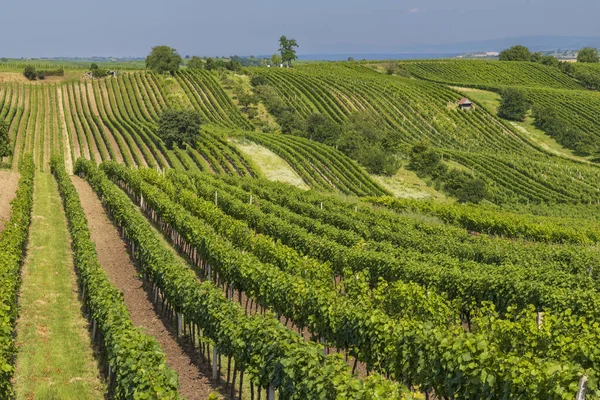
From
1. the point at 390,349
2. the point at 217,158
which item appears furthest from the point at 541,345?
the point at 217,158

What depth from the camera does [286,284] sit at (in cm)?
1970

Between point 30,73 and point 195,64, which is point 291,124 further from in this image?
point 30,73

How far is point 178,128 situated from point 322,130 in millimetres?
23454

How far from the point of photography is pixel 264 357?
13.9m

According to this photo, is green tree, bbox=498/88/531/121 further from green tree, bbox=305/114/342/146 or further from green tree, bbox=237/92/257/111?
green tree, bbox=237/92/257/111

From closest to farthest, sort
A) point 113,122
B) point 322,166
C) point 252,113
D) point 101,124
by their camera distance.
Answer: point 322,166
point 101,124
point 113,122
point 252,113

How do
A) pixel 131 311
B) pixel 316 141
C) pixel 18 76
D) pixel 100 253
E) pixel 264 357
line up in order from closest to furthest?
pixel 264 357 < pixel 131 311 < pixel 100 253 < pixel 316 141 < pixel 18 76

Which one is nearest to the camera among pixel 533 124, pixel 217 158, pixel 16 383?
pixel 16 383

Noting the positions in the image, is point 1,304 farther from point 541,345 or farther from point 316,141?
point 316,141

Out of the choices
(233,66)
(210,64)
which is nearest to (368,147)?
(233,66)

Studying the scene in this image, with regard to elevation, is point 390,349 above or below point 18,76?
below

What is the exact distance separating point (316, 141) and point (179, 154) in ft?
82.2

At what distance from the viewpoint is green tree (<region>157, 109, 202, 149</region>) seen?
74500mm

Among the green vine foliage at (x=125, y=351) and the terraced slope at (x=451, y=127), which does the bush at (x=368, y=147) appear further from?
the green vine foliage at (x=125, y=351)
